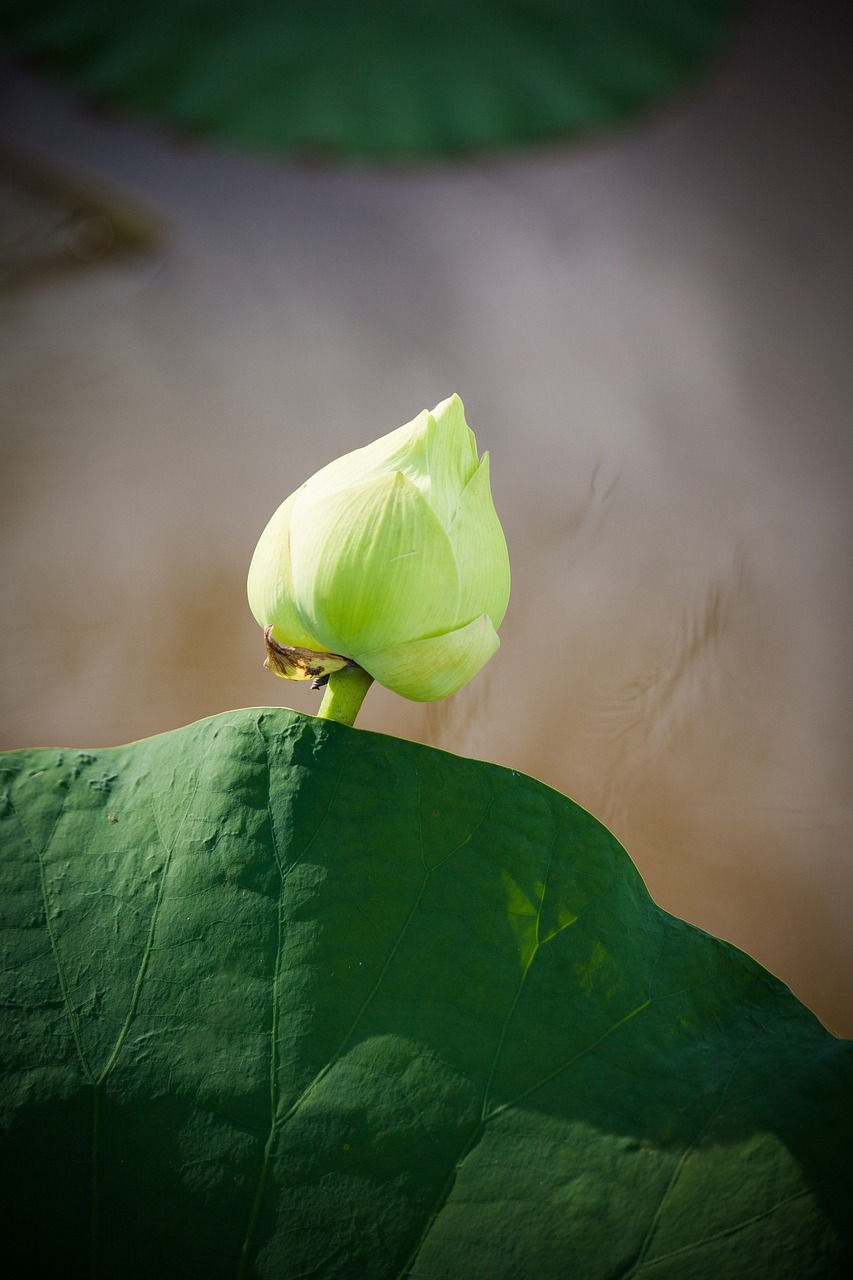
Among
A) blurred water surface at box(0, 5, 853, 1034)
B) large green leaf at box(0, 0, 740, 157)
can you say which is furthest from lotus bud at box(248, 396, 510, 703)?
large green leaf at box(0, 0, 740, 157)

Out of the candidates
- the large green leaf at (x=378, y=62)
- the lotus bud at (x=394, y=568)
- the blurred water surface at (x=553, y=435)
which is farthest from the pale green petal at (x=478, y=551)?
the large green leaf at (x=378, y=62)

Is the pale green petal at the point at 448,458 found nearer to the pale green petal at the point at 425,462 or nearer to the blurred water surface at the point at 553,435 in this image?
the pale green petal at the point at 425,462

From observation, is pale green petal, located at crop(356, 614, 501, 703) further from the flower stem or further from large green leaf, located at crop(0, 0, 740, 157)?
large green leaf, located at crop(0, 0, 740, 157)

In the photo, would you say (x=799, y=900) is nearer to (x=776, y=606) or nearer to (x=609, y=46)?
(x=776, y=606)

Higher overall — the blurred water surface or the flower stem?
the blurred water surface

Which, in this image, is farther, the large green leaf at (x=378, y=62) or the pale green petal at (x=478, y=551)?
the large green leaf at (x=378, y=62)

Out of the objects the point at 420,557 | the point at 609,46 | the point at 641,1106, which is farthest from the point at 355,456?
the point at 609,46

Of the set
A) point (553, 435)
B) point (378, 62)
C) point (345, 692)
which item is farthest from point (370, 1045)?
point (378, 62)
